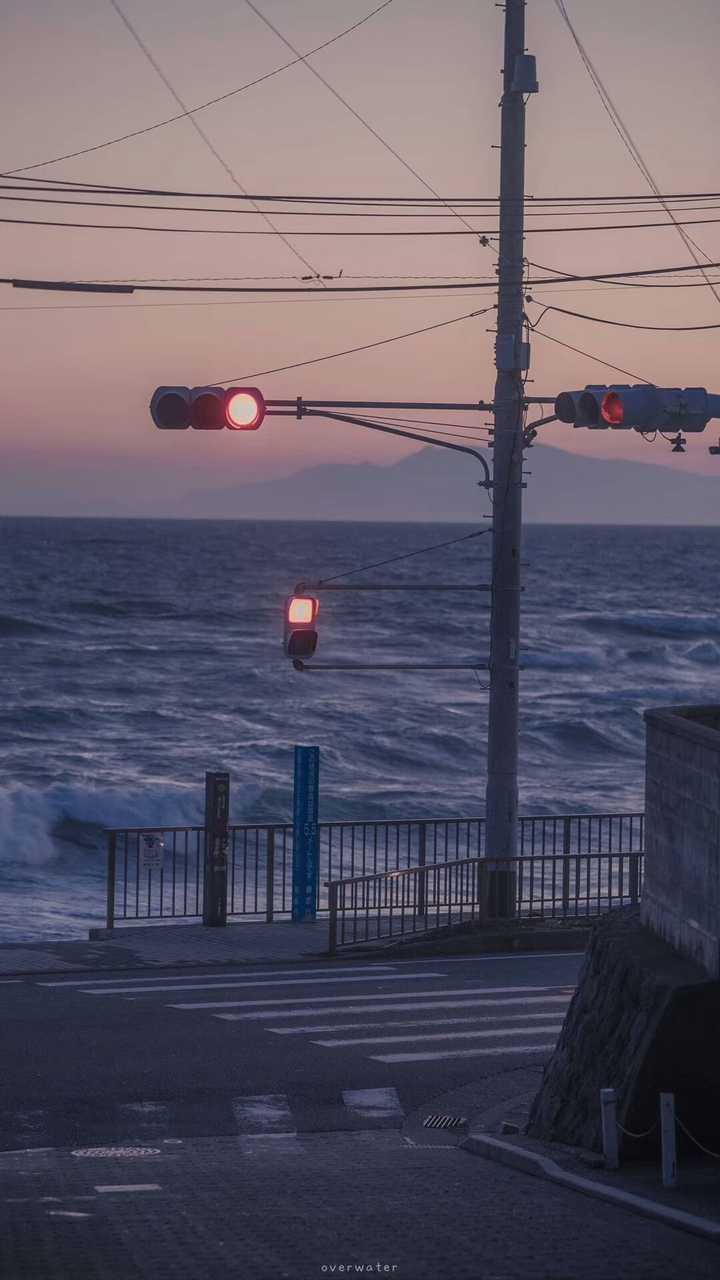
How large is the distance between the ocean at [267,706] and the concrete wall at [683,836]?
9932mm

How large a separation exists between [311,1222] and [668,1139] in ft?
7.11

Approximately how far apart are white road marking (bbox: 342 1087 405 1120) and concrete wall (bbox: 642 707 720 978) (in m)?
2.57

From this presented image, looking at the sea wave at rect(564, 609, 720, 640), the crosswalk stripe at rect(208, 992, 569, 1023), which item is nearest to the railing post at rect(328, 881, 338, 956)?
the crosswalk stripe at rect(208, 992, 569, 1023)

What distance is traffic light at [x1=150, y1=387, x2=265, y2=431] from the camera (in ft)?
55.4

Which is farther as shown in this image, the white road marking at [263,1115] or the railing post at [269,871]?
the railing post at [269,871]

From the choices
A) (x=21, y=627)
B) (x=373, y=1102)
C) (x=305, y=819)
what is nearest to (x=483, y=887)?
(x=305, y=819)

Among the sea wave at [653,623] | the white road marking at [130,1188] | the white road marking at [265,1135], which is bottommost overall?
the white road marking at [265,1135]

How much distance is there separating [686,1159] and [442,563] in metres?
170

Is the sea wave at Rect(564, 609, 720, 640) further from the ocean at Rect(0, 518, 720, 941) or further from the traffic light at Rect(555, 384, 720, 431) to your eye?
the traffic light at Rect(555, 384, 720, 431)

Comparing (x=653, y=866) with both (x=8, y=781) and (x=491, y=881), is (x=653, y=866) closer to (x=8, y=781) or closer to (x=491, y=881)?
(x=491, y=881)

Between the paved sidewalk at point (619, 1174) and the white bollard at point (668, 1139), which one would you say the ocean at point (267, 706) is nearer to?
the paved sidewalk at point (619, 1174)

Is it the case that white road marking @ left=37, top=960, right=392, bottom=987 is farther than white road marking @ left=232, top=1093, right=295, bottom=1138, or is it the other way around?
white road marking @ left=37, top=960, right=392, bottom=987

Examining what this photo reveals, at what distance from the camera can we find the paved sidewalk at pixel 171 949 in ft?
61.1

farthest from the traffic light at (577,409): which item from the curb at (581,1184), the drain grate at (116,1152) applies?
the drain grate at (116,1152)
